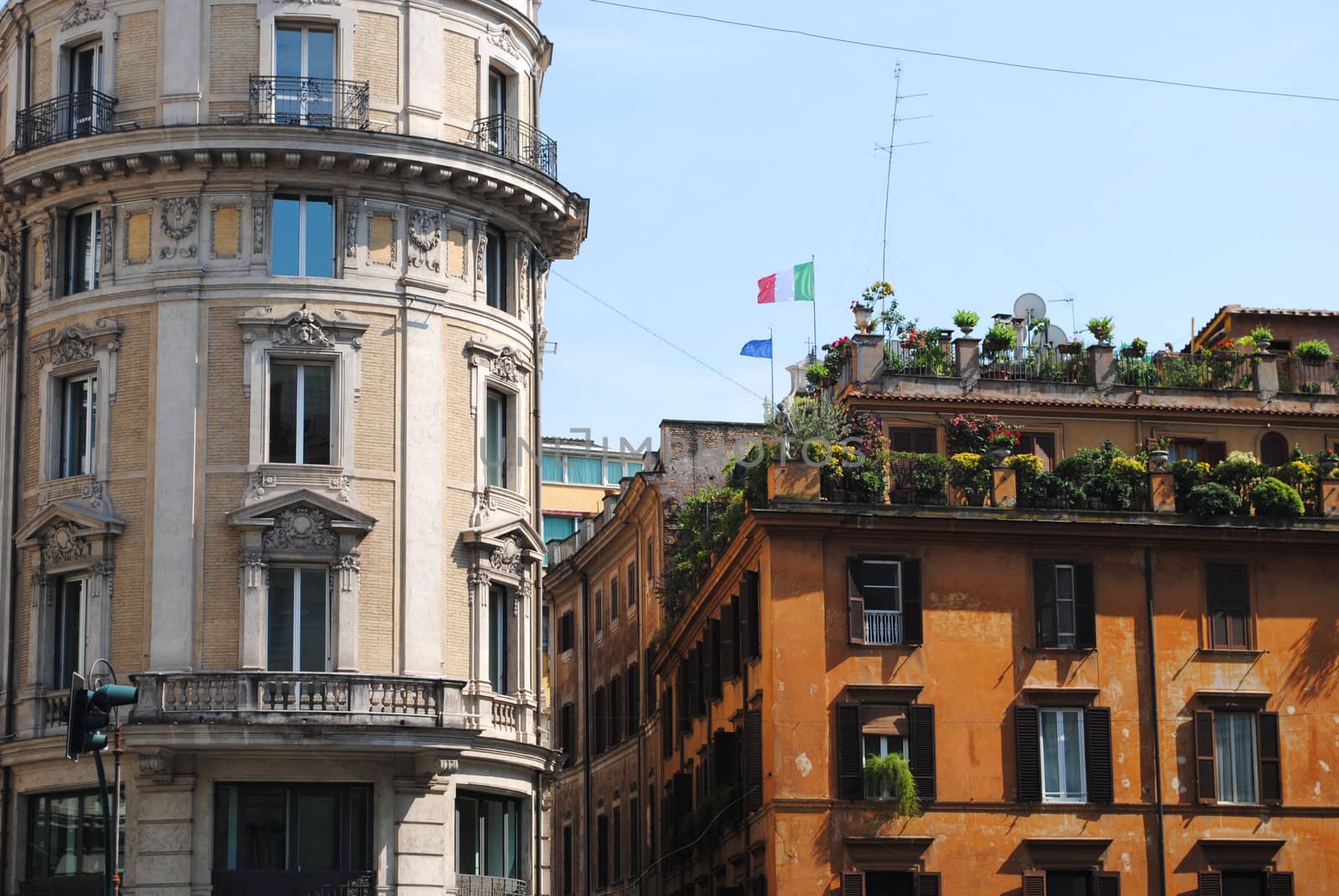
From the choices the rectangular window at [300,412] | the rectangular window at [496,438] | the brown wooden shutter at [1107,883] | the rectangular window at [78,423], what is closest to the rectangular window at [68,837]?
the rectangular window at [78,423]

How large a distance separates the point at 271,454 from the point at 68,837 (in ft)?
28.8

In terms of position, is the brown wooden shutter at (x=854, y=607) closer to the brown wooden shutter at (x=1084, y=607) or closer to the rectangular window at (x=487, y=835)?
the brown wooden shutter at (x=1084, y=607)

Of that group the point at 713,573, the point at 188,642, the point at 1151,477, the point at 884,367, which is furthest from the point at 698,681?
the point at 188,642

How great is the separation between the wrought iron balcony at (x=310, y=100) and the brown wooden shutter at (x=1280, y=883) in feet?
87.3

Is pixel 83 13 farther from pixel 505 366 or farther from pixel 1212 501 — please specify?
pixel 1212 501

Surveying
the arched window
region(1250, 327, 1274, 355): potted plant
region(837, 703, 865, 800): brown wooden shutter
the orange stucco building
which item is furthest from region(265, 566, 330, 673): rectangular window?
region(1250, 327, 1274, 355): potted plant

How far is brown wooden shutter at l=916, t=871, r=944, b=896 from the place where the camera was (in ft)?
163

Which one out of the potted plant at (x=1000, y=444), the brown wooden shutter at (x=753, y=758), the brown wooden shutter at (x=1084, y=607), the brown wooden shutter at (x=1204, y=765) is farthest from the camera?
the potted plant at (x=1000, y=444)

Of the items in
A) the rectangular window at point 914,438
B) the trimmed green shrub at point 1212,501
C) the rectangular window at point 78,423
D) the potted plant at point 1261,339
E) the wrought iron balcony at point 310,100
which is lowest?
the trimmed green shrub at point 1212,501

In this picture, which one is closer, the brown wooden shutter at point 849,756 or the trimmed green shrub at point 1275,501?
the brown wooden shutter at point 849,756

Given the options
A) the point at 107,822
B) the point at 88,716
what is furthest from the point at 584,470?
the point at 88,716

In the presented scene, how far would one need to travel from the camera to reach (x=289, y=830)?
4403 centimetres

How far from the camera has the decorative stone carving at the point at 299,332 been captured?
45.9m

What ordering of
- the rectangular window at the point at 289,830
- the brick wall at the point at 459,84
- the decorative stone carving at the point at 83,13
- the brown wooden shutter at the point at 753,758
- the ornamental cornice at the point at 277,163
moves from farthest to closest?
1. the brown wooden shutter at the point at 753,758
2. the brick wall at the point at 459,84
3. the decorative stone carving at the point at 83,13
4. the ornamental cornice at the point at 277,163
5. the rectangular window at the point at 289,830
